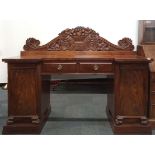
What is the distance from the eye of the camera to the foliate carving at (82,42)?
252 cm

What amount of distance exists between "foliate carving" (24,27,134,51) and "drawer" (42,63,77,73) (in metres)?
0.44

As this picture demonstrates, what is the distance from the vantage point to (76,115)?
263cm

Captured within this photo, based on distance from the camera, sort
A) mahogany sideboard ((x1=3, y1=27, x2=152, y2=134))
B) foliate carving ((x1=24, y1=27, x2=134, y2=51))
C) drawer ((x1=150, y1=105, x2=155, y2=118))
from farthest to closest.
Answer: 1. foliate carving ((x1=24, y1=27, x2=134, y2=51))
2. drawer ((x1=150, y1=105, x2=155, y2=118))
3. mahogany sideboard ((x1=3, y1=27, x2=152, y2=134))

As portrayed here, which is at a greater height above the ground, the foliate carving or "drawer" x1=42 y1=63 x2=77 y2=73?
the foliate carving

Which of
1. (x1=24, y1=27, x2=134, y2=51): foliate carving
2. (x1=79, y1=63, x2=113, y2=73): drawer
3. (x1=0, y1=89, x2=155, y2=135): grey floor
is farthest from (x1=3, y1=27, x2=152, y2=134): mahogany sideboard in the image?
(x1=24, y1=27, x2=134, y2=51): foliate carving

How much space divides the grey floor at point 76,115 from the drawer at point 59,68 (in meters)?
0.51

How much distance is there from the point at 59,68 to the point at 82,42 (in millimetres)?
532

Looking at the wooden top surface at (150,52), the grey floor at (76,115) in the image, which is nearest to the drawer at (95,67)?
the wooden top surface at (150,52)

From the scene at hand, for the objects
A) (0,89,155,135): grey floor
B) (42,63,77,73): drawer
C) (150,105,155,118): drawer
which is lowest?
(0,89,155,135): grey floor

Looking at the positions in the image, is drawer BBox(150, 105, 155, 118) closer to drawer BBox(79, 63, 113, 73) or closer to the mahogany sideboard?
the mahogany sideboard

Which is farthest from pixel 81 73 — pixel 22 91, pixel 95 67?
pixel 22 91

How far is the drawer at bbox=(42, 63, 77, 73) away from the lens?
2104 mm

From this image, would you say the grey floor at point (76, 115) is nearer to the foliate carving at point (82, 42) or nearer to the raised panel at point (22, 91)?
the raised panel at point (22, 91)
